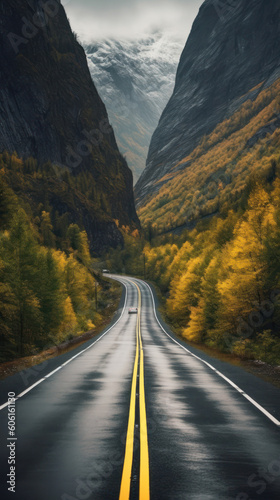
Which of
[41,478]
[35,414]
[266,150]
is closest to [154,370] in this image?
[35,414]

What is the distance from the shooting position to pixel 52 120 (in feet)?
516

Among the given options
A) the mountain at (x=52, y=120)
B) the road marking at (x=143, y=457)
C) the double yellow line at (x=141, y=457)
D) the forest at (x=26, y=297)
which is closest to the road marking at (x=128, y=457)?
the double yellow line at (x=141, y=457)

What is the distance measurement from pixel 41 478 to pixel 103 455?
4.40ft

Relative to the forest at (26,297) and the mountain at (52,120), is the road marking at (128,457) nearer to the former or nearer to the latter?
the forest at (26,297)

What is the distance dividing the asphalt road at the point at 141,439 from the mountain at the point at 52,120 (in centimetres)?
11501

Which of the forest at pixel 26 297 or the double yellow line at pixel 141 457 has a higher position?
the forest at pixel 26 297

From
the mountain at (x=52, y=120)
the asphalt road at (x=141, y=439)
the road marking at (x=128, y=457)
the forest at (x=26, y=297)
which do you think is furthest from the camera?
the mountain at (x=52, y=120)

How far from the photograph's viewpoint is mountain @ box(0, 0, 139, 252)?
5344 inches

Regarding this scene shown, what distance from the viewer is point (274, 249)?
32344 mm

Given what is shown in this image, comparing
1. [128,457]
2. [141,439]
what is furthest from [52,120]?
[128,457]

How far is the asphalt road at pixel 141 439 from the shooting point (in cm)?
607

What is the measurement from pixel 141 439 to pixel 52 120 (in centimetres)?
16135

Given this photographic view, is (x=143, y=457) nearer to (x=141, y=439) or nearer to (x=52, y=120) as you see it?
(x=141, y=439)

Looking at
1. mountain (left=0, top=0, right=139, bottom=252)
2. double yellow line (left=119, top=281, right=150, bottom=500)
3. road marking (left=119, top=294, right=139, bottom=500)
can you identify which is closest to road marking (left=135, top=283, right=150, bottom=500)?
double yellow line (left=119, top=281, right=150, bottom=500)
